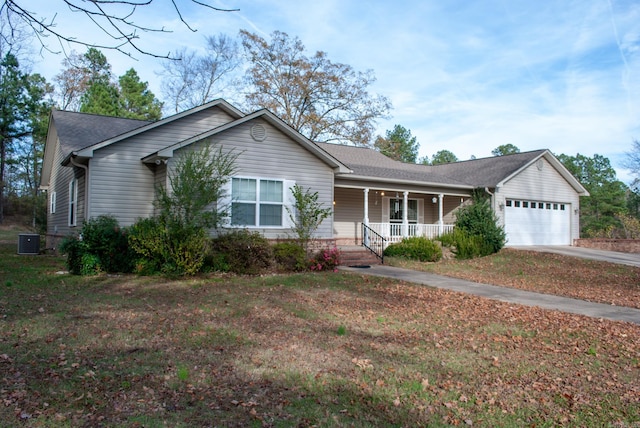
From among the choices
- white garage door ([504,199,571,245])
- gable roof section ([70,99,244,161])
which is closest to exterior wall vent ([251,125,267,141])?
gable roof section ([70,99,244,161])

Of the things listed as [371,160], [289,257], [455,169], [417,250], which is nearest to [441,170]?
[455,169]

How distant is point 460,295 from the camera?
1005 centimetres

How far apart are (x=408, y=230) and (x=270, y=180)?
796 centimetres

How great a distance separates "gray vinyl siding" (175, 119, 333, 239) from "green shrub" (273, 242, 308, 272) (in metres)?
1.16

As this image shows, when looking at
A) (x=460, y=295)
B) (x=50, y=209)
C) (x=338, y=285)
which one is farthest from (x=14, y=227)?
(x=460, y=295)

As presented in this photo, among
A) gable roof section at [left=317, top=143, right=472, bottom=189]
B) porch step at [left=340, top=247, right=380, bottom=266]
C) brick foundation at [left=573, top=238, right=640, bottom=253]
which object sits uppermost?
gable roof section at [left=317, top=143, right=472, bottom=189]

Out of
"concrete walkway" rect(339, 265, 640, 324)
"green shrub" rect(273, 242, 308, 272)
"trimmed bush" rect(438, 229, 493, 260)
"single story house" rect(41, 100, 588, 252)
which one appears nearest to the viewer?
"concrete walkway" rect(339, 265, 640, 324)

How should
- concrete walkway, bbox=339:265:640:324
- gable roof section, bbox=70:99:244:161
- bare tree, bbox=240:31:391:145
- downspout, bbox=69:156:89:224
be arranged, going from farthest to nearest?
bare tree, bbox=240:31:391:145 → downspout, bbox=69:156:89:224 → gable roof section, bbox=70:99:244:161 → concrete walkway, bbox=339:265:640:324

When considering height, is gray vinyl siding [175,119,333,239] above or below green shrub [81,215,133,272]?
above

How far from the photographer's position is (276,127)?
14.5 meters

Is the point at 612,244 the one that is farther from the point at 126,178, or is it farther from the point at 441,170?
the point at 126,178

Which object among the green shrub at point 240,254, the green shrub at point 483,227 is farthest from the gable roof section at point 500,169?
the green shrub at point 240,254

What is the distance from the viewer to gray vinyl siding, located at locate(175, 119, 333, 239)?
13.8 metres

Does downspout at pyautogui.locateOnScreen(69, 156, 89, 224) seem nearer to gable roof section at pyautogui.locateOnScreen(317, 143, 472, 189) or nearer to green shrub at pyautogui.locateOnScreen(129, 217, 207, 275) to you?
green shrub at pyautogui.locateOnScreen(129, 217, 207, 275)
